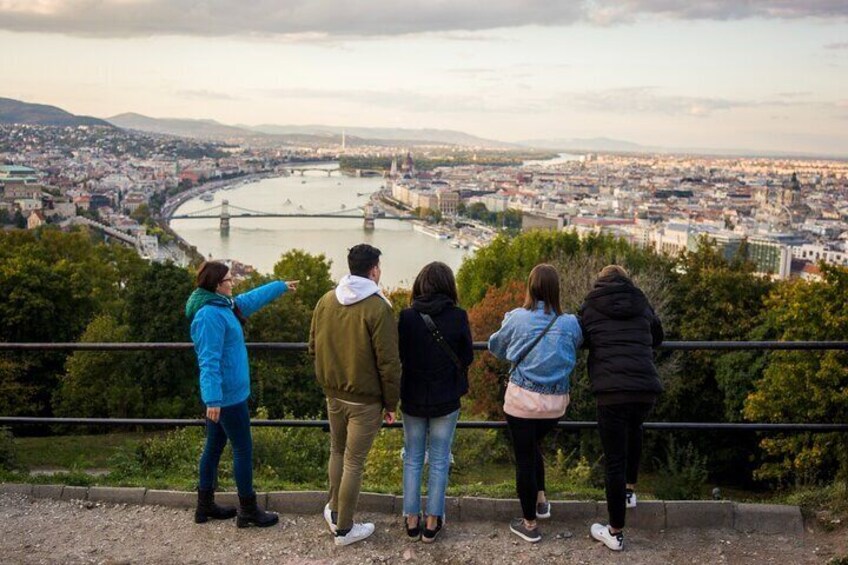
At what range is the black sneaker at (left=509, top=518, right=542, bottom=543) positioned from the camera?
3676 millimetres

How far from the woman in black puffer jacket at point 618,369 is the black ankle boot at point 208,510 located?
1653 mm

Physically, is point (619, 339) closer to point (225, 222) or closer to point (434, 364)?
point (434, 364)

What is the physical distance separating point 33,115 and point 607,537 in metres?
193

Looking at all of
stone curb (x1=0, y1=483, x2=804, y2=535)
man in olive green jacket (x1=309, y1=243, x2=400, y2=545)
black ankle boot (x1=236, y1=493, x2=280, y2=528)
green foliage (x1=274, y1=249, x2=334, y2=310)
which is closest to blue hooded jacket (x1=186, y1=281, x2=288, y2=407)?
man in olive green jacket (x1=309, y1=243, x2=400, y2=545)

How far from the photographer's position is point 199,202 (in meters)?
126

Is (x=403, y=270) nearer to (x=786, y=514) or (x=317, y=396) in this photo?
(x=317, y=396)

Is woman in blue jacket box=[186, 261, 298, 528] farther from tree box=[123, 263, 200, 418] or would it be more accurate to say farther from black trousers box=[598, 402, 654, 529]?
tree box=[123, 263, 200, 418]

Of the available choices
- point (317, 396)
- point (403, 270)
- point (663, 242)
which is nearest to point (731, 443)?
point (317, 396)

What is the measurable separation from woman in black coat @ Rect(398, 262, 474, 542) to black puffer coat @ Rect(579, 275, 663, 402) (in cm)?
53

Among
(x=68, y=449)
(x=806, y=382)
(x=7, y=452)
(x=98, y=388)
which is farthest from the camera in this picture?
(x=98, y=388)

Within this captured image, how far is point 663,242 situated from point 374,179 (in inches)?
4059

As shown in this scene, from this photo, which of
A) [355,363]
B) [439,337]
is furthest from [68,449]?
[439,337]

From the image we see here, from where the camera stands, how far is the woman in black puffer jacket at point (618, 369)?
353cm

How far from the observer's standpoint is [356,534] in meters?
3.68
